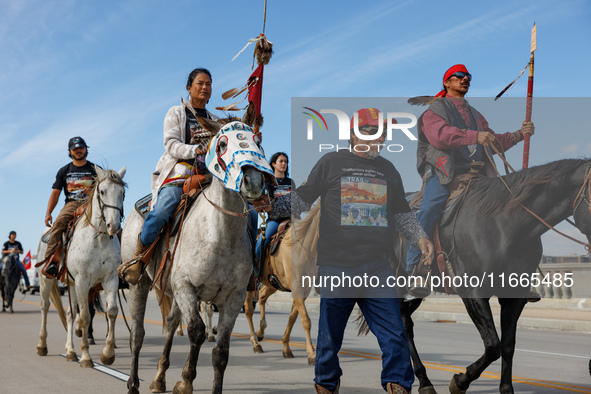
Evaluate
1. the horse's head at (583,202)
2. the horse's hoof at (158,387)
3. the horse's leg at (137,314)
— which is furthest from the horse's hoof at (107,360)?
the horse's head at (583,202)

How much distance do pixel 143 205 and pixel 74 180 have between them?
3.68 m

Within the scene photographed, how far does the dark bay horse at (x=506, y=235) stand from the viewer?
5.98m

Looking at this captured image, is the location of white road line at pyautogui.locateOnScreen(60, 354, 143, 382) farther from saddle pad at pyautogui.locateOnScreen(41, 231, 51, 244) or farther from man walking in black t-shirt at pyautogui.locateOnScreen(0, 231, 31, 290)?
man walking in black t-shirt at pyautogui.locateOnScreen(0, 231, 31, 290)

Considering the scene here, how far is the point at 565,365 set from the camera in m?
9.36

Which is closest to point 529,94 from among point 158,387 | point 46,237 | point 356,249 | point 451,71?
point 451,71

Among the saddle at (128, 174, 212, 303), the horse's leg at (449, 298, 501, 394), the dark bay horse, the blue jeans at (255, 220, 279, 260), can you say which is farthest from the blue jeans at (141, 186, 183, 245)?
the blue jeans at (255, 220, 279, 260)

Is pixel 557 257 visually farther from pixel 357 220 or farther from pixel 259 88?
pixel 259 88

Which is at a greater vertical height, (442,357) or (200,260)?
(200,260)

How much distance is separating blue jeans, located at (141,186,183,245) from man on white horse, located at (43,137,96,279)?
4.66m

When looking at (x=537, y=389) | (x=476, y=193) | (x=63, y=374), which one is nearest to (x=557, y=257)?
(x=476, y=193)

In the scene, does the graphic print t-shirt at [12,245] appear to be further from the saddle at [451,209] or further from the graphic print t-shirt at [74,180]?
the saddle at [451,209]

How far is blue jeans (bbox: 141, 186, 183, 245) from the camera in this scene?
6668mm

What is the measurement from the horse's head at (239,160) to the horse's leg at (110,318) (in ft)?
14.7

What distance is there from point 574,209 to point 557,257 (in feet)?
1.64
